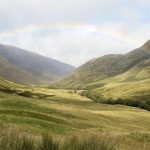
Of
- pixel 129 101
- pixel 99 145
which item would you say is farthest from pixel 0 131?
pixel 129 101

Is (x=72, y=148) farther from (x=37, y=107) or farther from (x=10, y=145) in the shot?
(x=37, y=107)

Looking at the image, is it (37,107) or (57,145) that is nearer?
(57,145)

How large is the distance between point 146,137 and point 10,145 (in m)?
26.4

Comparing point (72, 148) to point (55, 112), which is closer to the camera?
point (72, 148)

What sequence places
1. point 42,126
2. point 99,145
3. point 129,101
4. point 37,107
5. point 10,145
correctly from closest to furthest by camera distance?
1. point 10,145
2. point 99,145
3. point 42,126
4. point 37,107
5. point 129,101

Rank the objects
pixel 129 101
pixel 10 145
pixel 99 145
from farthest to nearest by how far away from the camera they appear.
A: pixel 129 101 → pixel 99 145 → pixel 10 145

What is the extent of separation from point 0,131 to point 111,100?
181 meters

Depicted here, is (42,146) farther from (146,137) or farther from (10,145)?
(146,137)

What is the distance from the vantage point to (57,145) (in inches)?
524

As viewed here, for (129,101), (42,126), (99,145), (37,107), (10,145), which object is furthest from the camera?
(129,101)

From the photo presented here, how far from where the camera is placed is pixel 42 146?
13.1 meters

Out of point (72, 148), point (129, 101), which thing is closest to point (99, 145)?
point (72, 148)

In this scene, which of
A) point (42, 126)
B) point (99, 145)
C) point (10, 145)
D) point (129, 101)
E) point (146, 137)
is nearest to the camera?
point (10, 145)

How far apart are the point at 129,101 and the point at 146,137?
156m
